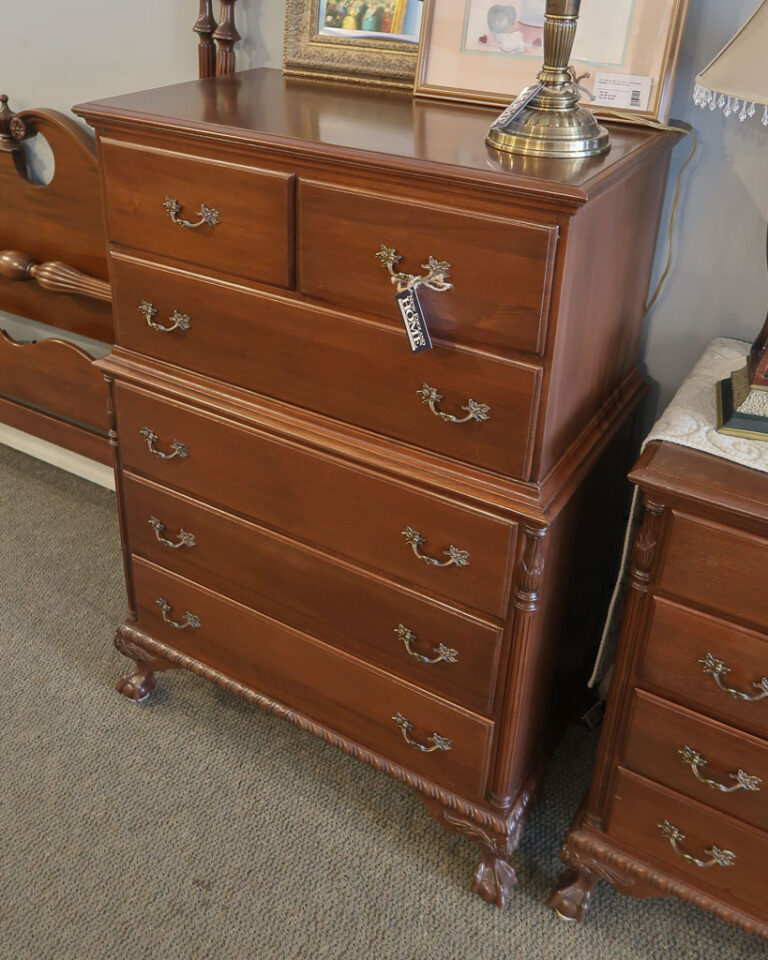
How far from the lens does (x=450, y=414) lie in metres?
1.26

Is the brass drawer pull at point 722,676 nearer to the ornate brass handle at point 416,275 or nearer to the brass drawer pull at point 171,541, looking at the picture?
the ornate brass handle at point 416,275

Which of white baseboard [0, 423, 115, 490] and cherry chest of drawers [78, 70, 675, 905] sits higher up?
cherry chest of drawers [78, 70, 675, 905]

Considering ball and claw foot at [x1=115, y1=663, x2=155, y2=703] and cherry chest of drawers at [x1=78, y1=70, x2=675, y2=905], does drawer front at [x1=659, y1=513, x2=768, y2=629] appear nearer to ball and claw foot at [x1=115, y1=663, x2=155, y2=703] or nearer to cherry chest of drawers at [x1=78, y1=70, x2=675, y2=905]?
cherry chest of drawers at [x1=78, y1=70, x2=675, y2=905]

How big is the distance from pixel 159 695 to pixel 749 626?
1.24m

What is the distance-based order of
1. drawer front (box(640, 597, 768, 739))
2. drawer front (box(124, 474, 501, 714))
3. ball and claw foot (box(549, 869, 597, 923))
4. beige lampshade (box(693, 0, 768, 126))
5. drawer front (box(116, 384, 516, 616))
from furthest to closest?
1. ball and claw foot (box(549, 869, 597, 923))
2. drawer front (box(124, 474, 501, 714))
3. drawer front (box(116, 384, 516, 616))
4. drawer front (box(640, 597, 768, 739))
5. beige lampshade (box(693, 0, 768, 126))

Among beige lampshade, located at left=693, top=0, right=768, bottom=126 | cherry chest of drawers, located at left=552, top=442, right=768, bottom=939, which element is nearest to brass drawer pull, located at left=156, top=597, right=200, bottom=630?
cherry chest of drawers, located at left=552, top=442, right=768, bottom=939

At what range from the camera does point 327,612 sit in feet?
5.11

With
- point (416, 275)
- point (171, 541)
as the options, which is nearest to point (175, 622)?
point (171, 541)

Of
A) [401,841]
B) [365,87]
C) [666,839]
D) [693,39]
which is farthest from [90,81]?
[666,839]

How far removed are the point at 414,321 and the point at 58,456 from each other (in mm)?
1768

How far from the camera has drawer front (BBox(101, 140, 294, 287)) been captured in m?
1.28

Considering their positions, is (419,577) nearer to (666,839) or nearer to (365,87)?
(666,839)

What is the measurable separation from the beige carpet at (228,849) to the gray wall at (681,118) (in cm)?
88

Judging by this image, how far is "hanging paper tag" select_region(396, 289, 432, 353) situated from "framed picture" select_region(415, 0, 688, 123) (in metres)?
0.44
